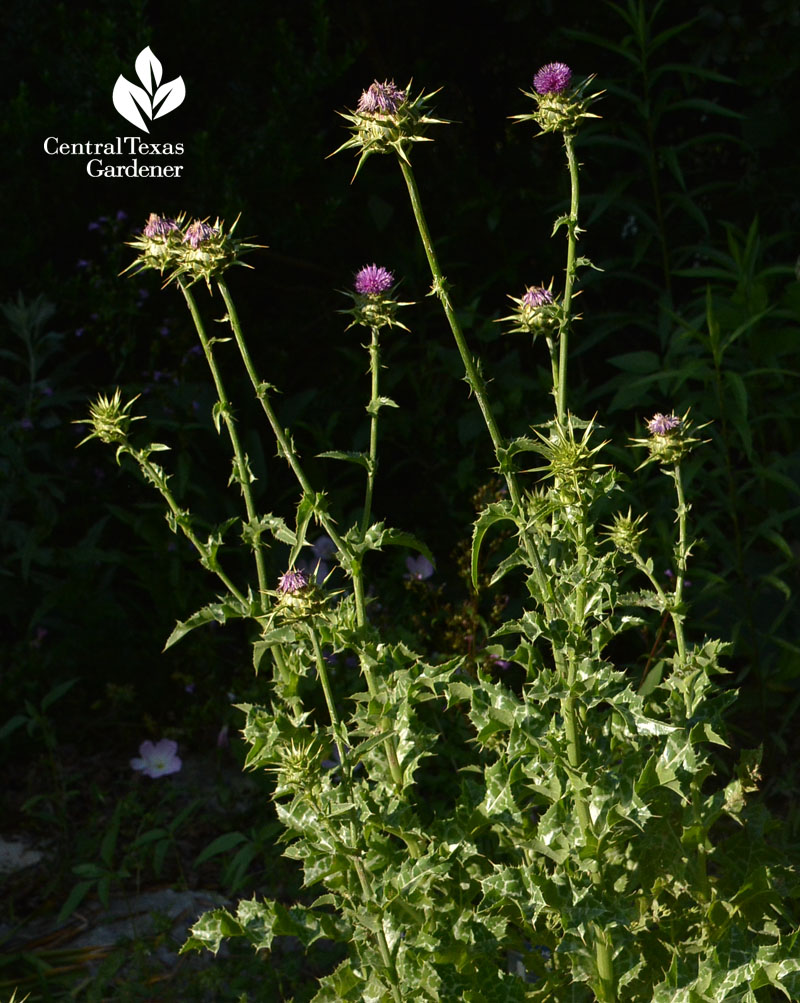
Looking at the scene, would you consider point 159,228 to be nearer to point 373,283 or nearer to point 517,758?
point 373,283

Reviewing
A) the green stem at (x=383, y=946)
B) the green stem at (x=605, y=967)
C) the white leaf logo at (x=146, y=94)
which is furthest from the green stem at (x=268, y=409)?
the white leaf logo at (x=146, y=94)

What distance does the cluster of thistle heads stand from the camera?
1.64 metres

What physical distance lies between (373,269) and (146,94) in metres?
2.36

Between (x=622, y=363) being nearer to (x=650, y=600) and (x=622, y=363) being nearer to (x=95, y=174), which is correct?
(x=650, y=600)

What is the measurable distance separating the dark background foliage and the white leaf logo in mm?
59

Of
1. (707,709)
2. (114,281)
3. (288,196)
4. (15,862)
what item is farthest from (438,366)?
(707,709)

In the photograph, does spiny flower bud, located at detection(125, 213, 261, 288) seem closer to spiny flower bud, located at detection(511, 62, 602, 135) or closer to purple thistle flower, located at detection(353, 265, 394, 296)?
purple thistle flower, located at detection(353, 265, 394, 296)

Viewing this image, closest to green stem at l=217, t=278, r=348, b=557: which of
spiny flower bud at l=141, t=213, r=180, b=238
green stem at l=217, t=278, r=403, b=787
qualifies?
green stem at l=217, t=278, r=403, b=787

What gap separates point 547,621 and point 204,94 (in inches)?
120

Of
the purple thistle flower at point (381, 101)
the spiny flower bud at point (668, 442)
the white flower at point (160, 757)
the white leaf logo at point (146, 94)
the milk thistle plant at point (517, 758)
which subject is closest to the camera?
the purple thistle flower at point (381, 101)

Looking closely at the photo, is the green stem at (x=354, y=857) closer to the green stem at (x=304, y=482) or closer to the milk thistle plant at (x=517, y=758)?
the milk thistle plant at (x=517, y=758)

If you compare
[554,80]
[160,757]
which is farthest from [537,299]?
[160,757]

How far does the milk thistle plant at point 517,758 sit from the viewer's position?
5.70 feet

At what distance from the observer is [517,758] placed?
182 centimetres
